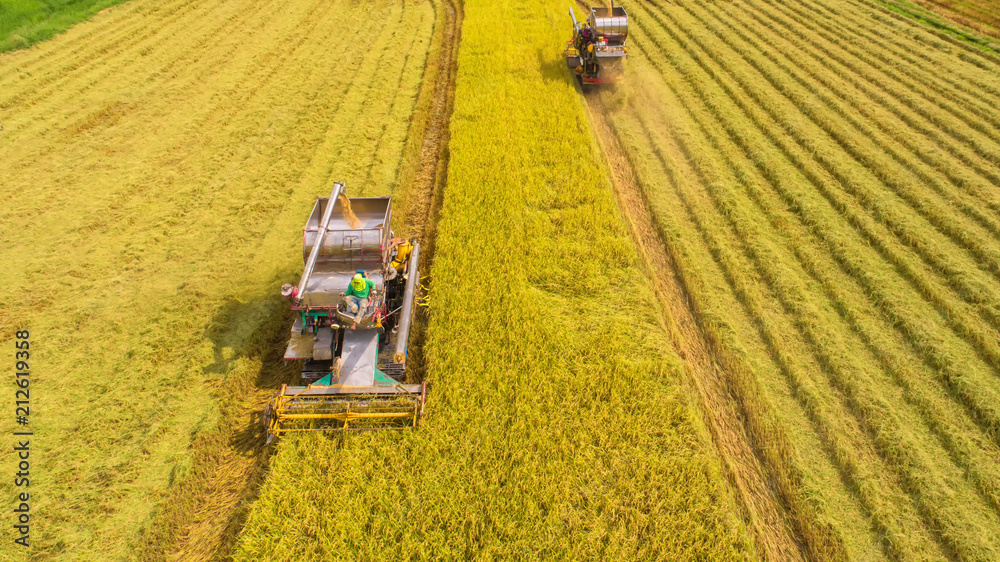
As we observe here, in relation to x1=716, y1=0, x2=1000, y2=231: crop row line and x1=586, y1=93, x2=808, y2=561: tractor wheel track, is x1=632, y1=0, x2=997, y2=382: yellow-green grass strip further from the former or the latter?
x1=586, y1=93, x2=808, y2=561: tractor wheel track

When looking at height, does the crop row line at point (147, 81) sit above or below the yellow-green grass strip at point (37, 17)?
below

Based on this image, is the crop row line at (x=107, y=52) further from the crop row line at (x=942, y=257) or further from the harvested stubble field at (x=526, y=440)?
the crop row line at (x=942, y=257)

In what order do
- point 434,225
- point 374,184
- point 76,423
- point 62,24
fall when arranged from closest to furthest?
point 76,423 → point 434,225 → point 374,184 → point 62,24

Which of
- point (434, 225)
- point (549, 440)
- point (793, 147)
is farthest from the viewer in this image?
point (793, 147)

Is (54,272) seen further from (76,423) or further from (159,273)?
(76,423)

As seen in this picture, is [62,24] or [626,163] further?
[62,24]

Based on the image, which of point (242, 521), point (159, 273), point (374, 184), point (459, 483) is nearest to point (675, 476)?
point (459, 483)

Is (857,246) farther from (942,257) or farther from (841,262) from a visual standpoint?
(942,257)

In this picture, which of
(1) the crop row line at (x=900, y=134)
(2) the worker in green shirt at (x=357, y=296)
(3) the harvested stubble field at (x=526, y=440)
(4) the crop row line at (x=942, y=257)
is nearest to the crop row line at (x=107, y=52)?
(3) the harvested stubble field at (x=526, y=440)
